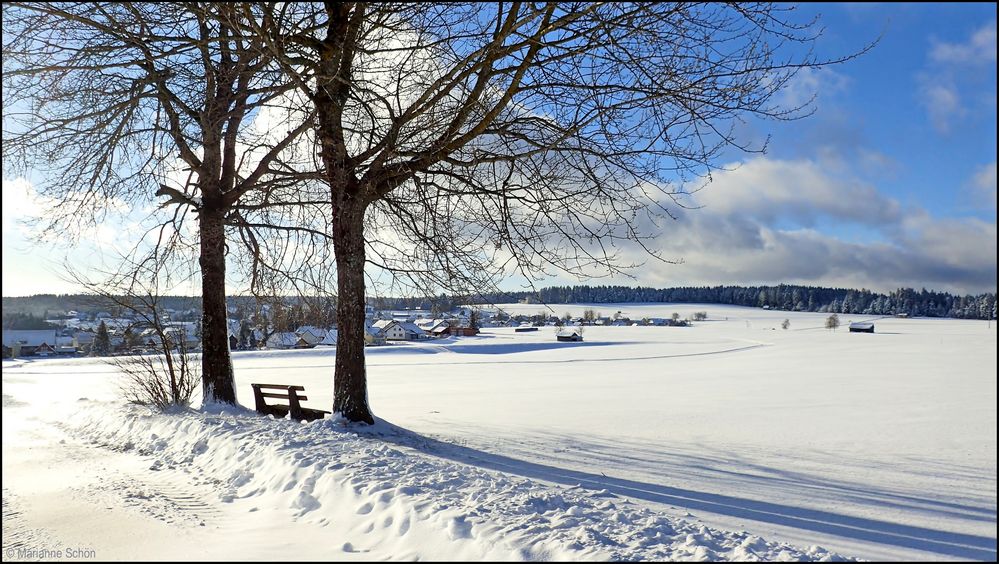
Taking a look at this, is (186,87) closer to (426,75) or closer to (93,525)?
(426,75)

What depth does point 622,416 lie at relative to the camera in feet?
48.9

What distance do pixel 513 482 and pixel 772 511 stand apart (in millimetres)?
2672

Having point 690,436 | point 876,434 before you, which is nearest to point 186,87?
point 690,436

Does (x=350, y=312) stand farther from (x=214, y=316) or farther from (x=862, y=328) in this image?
(x=862, y=328)

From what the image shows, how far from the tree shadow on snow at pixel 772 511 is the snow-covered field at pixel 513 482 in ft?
0.13

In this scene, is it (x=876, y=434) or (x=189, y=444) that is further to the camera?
(x=876, y=434)

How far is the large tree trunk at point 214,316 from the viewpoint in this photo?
1220 cm

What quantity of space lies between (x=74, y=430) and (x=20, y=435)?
2.77 feet

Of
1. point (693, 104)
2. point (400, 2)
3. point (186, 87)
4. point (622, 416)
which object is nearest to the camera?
point (400, 2)

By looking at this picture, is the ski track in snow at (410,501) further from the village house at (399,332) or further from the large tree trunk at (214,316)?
the village house at (399,332)

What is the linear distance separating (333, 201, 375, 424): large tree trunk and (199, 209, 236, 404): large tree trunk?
368 centimetres

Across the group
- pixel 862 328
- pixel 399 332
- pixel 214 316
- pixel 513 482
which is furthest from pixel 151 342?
pixel 862 328

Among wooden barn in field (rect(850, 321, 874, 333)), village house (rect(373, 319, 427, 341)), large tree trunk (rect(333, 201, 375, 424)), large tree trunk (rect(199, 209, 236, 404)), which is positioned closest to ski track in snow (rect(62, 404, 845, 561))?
large tree trunk (rect(333, 201, 375, 424))

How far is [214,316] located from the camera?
1251cm
